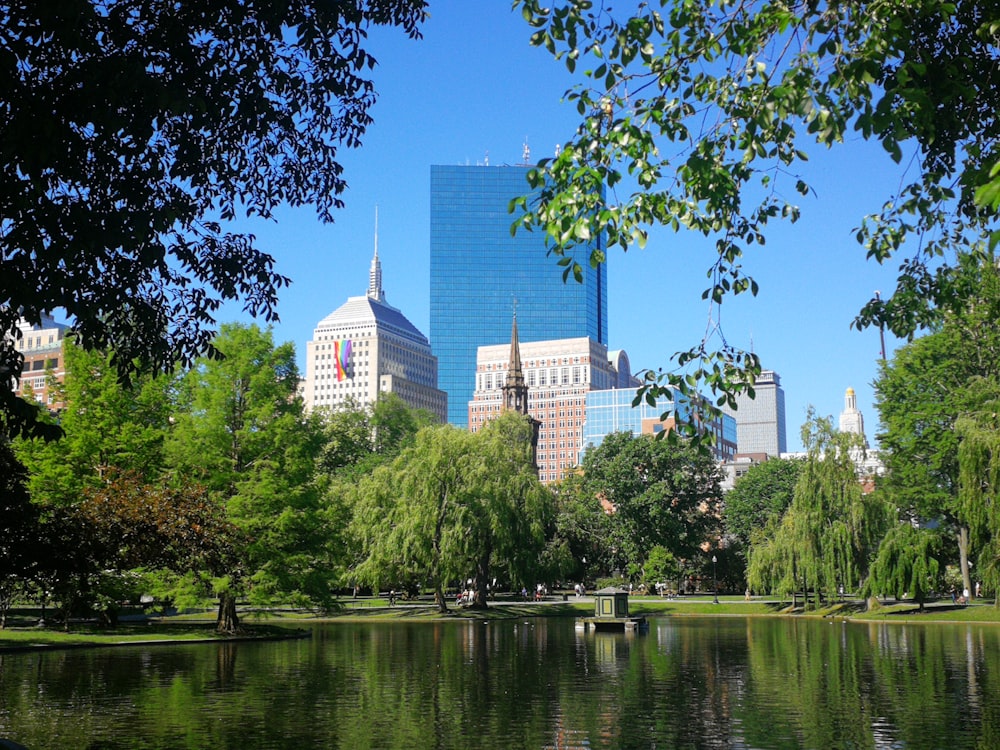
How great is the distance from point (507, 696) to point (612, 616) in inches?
1259

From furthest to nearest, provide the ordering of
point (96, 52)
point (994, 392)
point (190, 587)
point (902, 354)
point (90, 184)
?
point (902, 354) → point (994, 392) → point (190, 587) → point (90, 184) → point (96, 52)

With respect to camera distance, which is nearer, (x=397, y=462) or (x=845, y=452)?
(x=845, y=452)

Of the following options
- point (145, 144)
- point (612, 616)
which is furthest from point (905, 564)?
point (145, 144)

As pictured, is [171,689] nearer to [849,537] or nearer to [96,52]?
[96,52]

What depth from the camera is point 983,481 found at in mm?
47469

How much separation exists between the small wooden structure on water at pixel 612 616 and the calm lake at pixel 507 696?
40.9 feet

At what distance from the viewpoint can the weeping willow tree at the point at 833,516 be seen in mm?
59938

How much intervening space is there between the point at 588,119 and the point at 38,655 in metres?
29.0

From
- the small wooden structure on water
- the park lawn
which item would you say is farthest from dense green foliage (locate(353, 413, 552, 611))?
the park lawn

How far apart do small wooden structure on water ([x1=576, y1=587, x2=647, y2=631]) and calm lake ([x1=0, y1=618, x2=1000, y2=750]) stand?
12462mm

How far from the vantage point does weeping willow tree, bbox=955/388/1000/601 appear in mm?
44875

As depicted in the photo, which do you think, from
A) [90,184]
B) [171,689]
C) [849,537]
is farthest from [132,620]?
[90,184]

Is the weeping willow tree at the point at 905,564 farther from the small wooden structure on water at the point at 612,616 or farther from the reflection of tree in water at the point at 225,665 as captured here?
the reflection of tree in water at the point at 225,665

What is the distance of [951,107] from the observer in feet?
37.1
